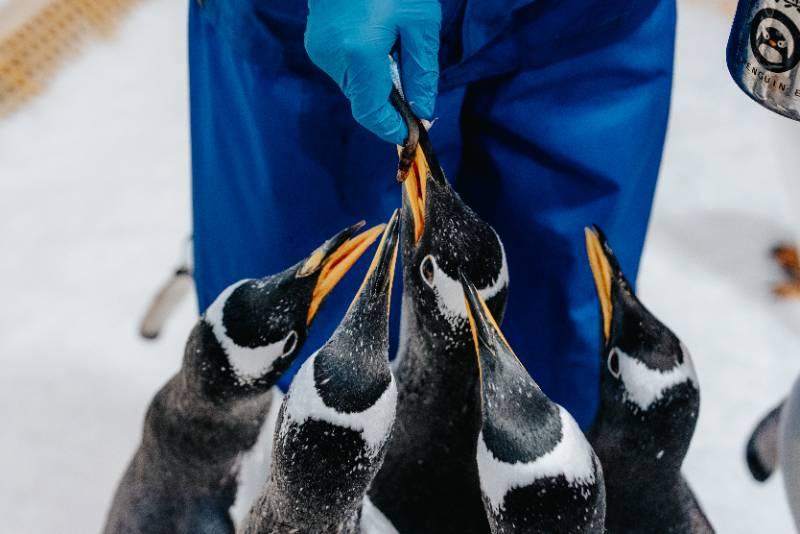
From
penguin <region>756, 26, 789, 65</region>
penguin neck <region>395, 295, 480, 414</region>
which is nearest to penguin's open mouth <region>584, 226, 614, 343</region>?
penguin neck <region>395, 295, 480, 414</region>

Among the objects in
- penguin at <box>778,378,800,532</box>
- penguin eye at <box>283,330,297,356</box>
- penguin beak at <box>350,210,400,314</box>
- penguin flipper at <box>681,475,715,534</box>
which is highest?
penguin beak at <box>350,210,400,314</box>

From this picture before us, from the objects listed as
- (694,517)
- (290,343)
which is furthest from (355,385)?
(694,517)

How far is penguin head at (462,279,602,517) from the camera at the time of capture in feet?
2.30

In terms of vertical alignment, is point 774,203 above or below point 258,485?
below

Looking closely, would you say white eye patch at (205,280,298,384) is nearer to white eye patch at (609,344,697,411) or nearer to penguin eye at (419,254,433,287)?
penguin eye at (419,254,433,287)

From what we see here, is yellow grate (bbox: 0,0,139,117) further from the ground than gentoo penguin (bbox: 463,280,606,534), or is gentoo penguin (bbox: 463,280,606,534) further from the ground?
gentoo penguin (bbox: 463,280,606,534)

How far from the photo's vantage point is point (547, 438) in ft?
2.31

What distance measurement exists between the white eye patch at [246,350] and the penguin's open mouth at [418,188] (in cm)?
15

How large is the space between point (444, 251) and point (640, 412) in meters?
0.22

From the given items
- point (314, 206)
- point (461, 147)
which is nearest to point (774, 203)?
point (461, 147)

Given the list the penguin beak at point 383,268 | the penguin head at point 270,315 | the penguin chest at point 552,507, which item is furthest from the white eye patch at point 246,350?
the penguin chest at point 552,507

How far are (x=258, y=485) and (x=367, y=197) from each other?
342 mm

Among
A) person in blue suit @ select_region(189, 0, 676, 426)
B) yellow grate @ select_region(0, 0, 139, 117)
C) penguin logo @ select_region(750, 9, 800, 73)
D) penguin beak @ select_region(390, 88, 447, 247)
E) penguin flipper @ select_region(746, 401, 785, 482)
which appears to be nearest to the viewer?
penguin logo @ select_region(750, 9, 800, 73)

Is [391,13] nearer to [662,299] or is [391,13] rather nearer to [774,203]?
[662,299]
